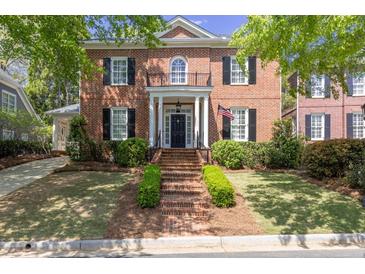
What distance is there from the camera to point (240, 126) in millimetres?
19266

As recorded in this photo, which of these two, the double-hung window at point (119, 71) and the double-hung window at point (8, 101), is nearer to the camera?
the double-hung window at point (119, 71)

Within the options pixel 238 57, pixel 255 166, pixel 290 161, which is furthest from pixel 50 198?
pixel 290 161

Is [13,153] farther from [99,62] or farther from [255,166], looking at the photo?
[255,166]

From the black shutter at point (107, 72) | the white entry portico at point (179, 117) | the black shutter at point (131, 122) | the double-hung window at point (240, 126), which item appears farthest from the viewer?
the black shutter at point (107, 72)

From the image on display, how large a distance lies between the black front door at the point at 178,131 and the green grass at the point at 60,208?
6.90 meters

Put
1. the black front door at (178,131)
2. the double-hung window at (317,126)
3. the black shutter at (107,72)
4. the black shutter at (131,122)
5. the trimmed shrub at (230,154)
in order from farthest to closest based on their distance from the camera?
the double-hung window at (317,126), the black front door at (178,131), the black shutter at (107,72), the black shutter at (131,122), the trimmed shrub at (230,154)

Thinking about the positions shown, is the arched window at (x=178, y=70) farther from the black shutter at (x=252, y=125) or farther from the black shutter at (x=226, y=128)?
the black shutter at (x=252, y=125)

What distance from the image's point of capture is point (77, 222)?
877 cm

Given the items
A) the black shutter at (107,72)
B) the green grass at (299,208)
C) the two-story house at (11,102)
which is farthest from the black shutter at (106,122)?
the green grass at (299,208)

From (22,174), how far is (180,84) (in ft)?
29.9

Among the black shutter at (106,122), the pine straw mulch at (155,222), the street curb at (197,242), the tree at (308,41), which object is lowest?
the street curb at (197,242)

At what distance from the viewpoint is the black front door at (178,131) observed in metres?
20.0

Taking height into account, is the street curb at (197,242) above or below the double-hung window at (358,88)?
below

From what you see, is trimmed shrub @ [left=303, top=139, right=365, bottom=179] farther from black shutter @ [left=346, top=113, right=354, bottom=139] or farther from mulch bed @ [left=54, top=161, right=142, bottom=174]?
black shutter @ [left=346, top=113, right=354, bottom=139]
